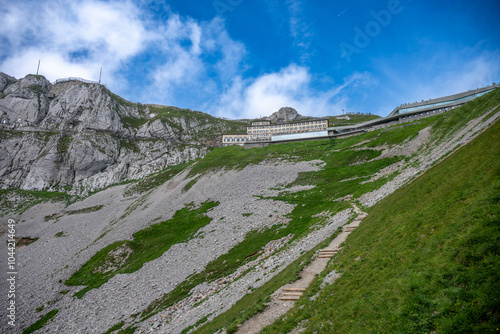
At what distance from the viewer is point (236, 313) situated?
22078mm

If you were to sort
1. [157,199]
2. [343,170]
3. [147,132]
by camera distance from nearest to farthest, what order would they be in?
[343,170]
[157,199]
[147,132]

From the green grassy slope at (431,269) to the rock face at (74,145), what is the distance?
532 ft

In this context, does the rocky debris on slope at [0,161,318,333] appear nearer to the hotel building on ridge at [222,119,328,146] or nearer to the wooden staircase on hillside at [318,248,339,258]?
the wooden staircase on hillside at [318,248,339,258]

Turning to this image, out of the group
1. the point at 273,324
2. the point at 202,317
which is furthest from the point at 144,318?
the point at 273,324

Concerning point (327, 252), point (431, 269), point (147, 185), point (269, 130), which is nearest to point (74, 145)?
point (147, 185)

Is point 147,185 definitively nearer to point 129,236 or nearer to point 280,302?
point 129,236

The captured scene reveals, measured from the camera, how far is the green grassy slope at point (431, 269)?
8.95m

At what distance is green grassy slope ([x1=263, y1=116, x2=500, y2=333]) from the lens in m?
8.95

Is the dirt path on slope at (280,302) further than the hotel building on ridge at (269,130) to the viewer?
No

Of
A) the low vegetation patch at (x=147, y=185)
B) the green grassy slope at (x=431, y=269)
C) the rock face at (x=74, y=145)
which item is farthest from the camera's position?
the rock face at (x=74, y=145)

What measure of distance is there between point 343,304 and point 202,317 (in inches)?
724

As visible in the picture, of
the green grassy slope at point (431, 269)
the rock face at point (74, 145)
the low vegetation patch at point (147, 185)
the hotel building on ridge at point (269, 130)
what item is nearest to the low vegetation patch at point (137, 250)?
the green grassy slope at point (431, 269)

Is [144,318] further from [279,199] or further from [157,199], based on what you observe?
[157,199]

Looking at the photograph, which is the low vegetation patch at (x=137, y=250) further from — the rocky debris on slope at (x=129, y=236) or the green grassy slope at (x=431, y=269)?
the green grassy slope at (x=431, y=269)
